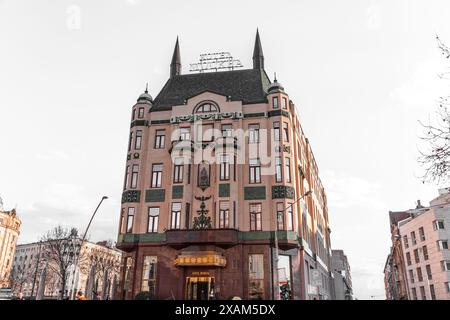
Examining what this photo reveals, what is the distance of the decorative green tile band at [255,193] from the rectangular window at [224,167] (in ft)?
A: 7.88

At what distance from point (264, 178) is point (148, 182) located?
39.9 ft

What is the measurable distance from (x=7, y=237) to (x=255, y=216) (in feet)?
370

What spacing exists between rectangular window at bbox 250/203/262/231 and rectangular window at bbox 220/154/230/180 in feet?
12.7

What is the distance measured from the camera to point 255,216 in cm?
3531

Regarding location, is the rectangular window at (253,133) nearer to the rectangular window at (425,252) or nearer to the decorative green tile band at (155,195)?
the decorative green tile band at (155,195)

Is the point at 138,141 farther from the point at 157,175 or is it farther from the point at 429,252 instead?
the point at 429,252

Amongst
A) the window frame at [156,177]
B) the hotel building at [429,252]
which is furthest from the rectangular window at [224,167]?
the hotel building at [429,252]

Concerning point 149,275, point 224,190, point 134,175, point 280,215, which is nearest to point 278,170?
point 280,215

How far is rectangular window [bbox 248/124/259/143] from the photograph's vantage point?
38281 millimetres

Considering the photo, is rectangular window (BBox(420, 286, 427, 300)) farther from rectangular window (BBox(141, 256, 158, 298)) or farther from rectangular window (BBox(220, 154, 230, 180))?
rectangular window (BBox(141, 256, 158, 298))

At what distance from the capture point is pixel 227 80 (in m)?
44.8

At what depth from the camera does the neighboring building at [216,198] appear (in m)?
33.2

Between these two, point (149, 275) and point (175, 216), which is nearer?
point (149, 275)
